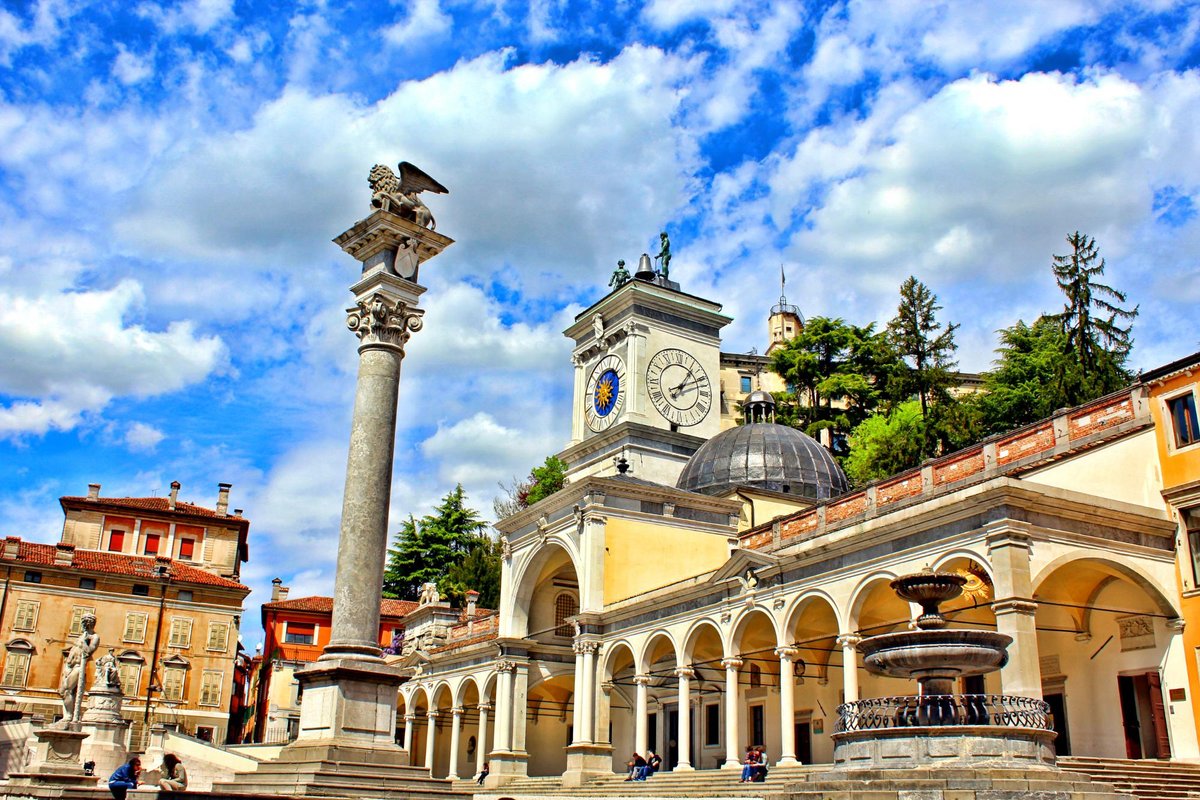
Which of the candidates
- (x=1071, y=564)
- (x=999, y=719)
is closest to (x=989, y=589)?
(x=1071, y=564)

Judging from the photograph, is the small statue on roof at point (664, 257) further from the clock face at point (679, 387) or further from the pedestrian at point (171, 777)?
the pedestrian at point (171, 777)

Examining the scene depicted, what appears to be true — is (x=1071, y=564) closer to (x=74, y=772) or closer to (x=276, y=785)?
(x=276, y=785)

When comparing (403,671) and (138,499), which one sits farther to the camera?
(138,499)

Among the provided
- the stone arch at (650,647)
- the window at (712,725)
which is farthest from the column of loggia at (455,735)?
the stone arch at (650,647)

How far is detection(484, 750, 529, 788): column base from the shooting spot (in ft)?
116

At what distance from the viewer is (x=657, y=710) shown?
35688 mm

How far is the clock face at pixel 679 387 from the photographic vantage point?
45.4 metres

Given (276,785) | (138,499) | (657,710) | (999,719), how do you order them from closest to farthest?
(999,719) < (276,785) < (657,710) < (138,499)

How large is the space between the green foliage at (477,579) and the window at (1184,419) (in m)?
42.3

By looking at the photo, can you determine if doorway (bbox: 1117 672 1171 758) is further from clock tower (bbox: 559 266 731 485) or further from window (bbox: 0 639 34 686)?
window (bbox: 0 639 34 686)

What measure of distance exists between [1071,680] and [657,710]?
15540 mm

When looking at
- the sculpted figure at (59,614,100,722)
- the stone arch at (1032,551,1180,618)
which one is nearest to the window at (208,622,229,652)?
the sculpted figure at (59,614,100,722)

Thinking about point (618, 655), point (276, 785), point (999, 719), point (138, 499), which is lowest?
point (276, 785)

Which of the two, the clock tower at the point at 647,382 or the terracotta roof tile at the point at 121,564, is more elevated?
the clock tower at the point at 647,382
